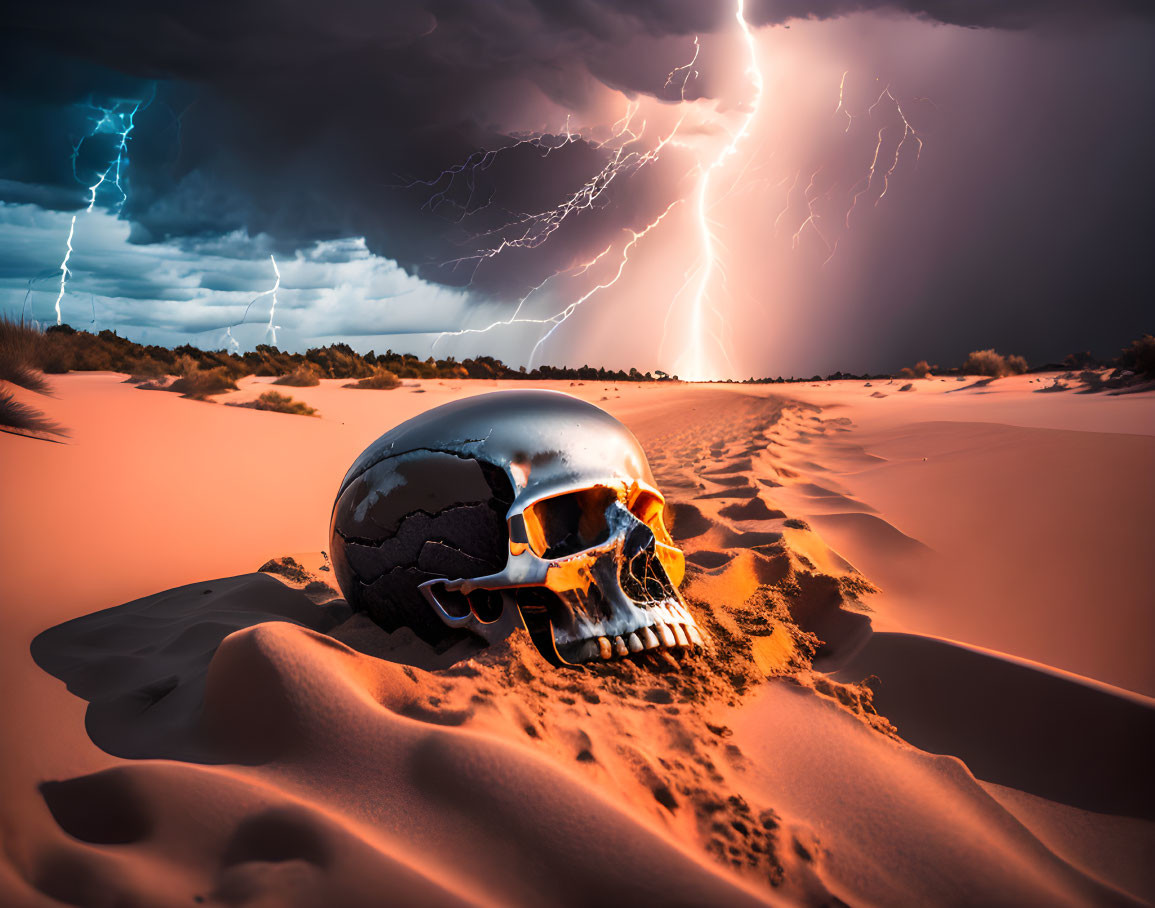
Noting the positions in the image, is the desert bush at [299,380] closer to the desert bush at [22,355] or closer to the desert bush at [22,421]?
the desert bush at [22,355]

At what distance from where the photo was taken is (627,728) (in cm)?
160

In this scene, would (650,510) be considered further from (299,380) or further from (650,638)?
(299,380)

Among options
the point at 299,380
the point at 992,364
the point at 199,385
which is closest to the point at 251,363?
the point at 299,380

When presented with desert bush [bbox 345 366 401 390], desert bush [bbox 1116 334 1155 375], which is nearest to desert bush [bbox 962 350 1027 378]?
desert bush [bbox 1116 334 1155 375]

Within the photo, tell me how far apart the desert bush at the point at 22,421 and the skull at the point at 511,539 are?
3937 millimetres

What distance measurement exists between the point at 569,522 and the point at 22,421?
4.95 meters

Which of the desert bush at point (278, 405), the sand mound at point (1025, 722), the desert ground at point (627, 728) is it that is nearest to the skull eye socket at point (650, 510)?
the desert ground at point (627, 728)

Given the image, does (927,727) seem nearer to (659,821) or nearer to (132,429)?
(659,821)

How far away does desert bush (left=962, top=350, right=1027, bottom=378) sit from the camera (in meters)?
19.2

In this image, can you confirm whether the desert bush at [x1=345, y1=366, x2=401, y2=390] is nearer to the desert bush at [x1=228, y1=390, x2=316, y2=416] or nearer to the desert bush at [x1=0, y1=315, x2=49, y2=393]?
the desert bush at [x1=228, y1=390, x2=316, y2=416]

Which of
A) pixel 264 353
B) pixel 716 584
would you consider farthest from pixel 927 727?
pixel 264 353

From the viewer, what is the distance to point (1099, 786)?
5.24ft

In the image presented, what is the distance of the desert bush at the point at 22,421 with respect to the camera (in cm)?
446

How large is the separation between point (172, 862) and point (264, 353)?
76.9 feet
